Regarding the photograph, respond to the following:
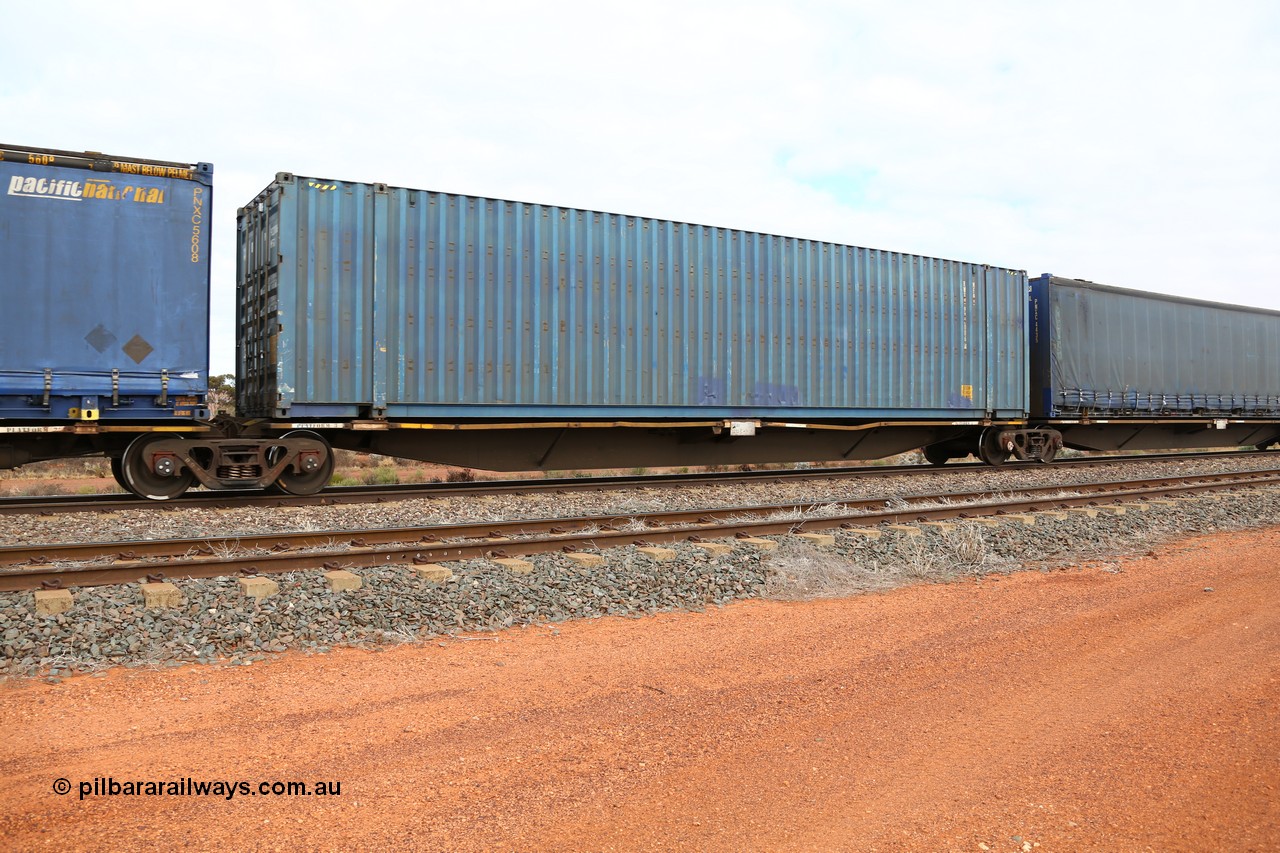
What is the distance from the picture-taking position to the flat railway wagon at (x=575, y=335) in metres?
10.6

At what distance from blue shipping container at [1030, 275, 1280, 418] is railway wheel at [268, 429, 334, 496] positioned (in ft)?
45.1

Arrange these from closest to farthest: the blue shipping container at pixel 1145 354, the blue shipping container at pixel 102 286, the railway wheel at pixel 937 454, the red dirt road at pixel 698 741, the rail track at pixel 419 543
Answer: the red dirt road at pixel 698 741
the rail track at pixel 419 543
the blue shipping container at pixel 102 286
the blue shipping container at pixel 1145 354
the railway wheel at pixel 937 454

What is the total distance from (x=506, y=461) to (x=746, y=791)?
926 cm

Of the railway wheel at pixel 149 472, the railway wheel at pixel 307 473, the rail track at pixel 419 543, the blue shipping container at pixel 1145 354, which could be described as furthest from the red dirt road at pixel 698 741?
the blue shipping container at pixel 1145 354

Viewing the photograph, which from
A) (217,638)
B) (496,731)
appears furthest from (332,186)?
(496,731)

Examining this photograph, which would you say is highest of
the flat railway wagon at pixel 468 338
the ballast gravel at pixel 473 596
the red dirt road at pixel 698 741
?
the flat railway wagon at pixel 468 338

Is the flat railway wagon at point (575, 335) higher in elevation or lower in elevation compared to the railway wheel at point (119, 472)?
higher

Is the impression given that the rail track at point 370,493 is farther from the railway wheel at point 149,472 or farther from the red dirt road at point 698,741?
the red dirt road at point 698,741

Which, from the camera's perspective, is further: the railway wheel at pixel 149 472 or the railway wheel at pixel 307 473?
the railway wheel at pixel 307 473

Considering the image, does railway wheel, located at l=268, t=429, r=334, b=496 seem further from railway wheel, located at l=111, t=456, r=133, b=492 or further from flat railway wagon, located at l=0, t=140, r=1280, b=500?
railway wheel, located at l=111, t=456, r=133, b=492

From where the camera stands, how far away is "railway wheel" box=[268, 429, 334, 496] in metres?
10.5

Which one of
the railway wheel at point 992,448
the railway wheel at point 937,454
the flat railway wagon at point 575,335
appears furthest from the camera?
the railway wheel at point 937,454

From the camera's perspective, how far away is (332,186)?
34.7 ft

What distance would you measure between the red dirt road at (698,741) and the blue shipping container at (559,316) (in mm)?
6160
